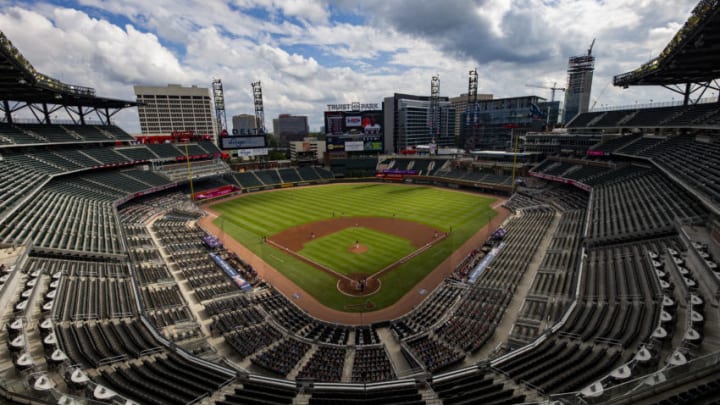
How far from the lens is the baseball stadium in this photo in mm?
15406

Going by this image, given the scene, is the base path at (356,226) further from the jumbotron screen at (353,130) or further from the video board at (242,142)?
the jumbotron screen at (353,130)

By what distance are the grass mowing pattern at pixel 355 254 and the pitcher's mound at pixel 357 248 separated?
0.51 meters

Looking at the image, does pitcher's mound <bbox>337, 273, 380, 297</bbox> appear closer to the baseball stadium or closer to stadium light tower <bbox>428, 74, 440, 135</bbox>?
the baseball stadium

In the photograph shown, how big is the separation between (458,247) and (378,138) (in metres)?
66.2

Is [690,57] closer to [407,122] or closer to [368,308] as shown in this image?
[368,308]

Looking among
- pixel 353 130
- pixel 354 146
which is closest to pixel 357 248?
pixel 354 146

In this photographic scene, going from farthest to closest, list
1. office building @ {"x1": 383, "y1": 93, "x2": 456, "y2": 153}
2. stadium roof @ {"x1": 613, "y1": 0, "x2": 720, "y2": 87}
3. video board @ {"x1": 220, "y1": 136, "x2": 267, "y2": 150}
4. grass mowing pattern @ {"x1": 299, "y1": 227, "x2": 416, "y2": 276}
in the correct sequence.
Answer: office building @ {"x1": 383, "y1": 93, "x2": 456, "y2": 153}
video board @ {"x1": 220, "y1": 136, "x2": 267, "y2": 150}
grass mowing pattern @ {"x1": 299, "y1": 227, "x2": 416, "y2": 276}
stadium roof @ {"x1": 613, "y1": 0, "x2": 720, "y2": 87}

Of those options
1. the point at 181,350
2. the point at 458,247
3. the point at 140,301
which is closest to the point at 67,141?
the point at 140,301

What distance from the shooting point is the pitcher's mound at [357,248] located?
41.8 metres

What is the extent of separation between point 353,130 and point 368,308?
8034 cm

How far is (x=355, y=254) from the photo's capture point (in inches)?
1609

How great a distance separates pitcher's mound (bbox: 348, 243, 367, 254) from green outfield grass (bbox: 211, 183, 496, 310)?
1.09 m

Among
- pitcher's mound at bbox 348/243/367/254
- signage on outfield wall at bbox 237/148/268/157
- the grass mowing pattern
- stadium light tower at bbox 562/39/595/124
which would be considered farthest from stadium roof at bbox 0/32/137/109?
stadium light tower at bbox 562/39/595/124

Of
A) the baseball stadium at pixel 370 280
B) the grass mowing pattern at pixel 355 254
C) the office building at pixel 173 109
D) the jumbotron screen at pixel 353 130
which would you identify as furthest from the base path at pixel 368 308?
the office building at pixel 173 109
